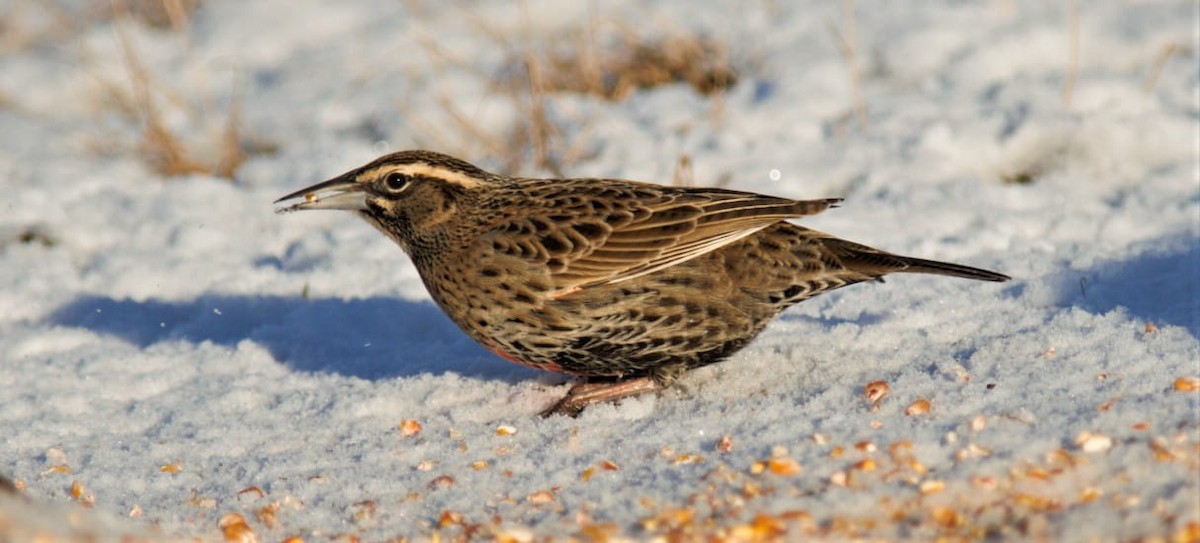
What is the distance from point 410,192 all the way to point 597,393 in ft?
3.54

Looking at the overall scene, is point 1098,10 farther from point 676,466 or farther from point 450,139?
point 676,466

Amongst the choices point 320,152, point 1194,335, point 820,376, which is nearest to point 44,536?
point 820,376

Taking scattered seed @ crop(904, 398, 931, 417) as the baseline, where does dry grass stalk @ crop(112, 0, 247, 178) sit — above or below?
above

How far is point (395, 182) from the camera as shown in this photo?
18.4 ft

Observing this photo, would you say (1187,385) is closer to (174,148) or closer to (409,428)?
(409,428)

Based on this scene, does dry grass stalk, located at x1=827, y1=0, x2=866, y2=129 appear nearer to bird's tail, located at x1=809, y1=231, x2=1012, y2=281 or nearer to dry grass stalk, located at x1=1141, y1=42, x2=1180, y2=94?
dry grass stalk, located at x1=1141, y1=42, x2=1180, y2=94

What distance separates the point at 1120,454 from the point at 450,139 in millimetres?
5499

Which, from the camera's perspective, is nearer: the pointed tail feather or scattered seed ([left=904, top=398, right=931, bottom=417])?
scattered seed ([left=904, top=398, right=931, bottom=417])

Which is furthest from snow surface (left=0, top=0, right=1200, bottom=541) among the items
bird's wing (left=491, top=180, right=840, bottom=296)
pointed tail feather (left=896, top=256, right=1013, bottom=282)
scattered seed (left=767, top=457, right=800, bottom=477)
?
bird's wing (left=491, top=180, right=840, bottom=296)

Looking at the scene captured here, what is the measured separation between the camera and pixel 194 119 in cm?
930

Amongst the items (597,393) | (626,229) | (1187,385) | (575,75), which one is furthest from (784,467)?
(575,75)

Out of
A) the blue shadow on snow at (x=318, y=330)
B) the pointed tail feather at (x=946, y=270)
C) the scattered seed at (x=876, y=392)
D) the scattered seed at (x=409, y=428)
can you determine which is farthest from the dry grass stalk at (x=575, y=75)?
the scattered seed at (x=876, y=392)

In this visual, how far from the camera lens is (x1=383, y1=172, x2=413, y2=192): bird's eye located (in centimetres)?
561

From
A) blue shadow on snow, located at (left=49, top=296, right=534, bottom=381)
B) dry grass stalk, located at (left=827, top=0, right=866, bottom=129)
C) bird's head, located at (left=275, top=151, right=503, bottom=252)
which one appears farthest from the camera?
dry grass stalk, located at (left=827, top=0, right=866, bottom=129)
